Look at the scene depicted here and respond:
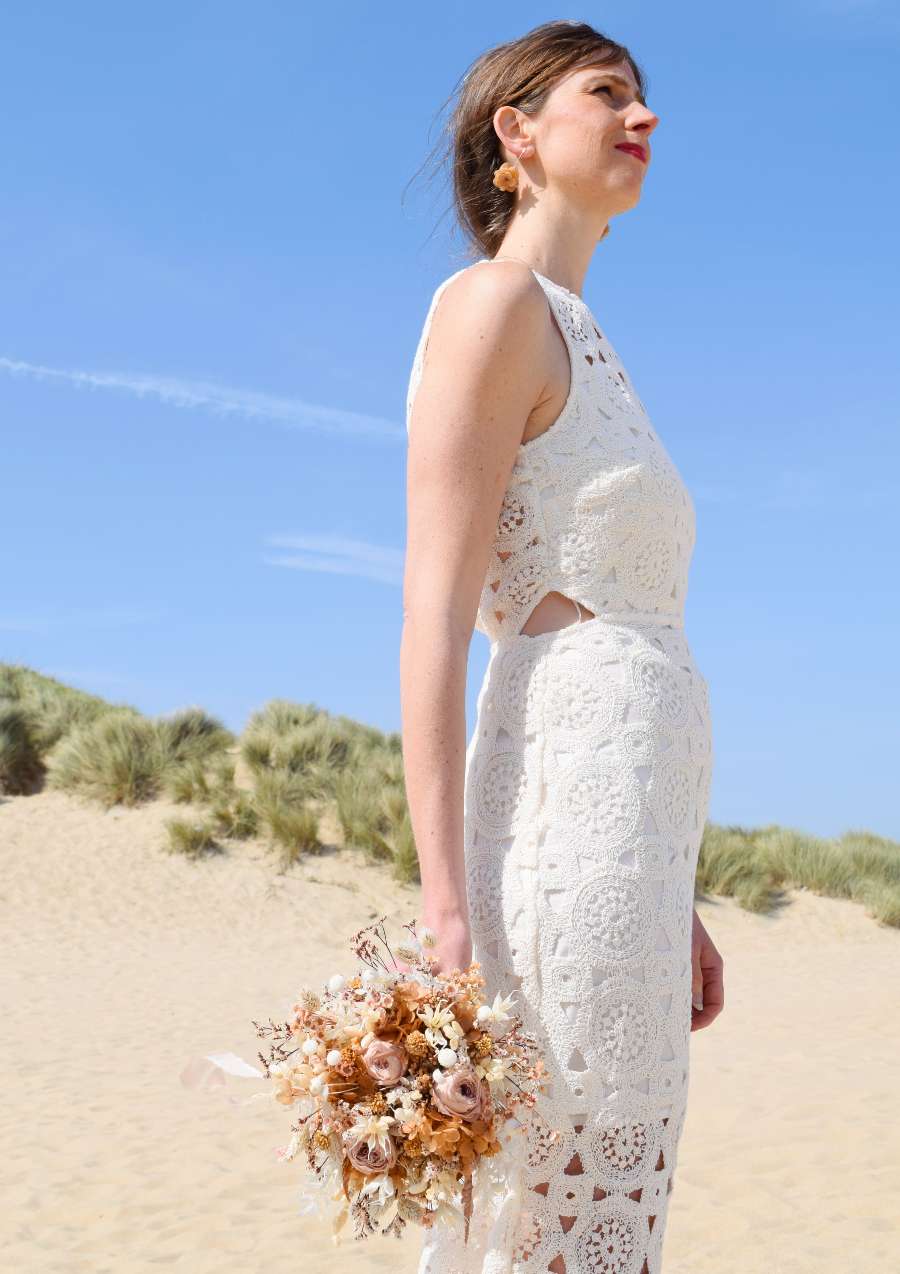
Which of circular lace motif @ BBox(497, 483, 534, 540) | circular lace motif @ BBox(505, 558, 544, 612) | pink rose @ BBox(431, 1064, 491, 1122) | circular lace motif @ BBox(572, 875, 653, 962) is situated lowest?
pink rose @ BBox(431, 1064, 491, 1122)

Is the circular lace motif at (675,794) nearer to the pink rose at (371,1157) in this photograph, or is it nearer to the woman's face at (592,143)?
the pink rose at (371,1157)

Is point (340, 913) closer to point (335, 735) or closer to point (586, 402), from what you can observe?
point (335, 735)

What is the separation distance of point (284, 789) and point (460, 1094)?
13704 millimetres

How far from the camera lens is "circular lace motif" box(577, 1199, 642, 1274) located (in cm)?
174

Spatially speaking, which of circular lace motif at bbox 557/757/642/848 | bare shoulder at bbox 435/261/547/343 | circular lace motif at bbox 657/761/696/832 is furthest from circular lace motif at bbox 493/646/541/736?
bare shoulder at bbox 435/261/547/343

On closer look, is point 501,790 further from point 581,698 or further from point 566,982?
point 566,982

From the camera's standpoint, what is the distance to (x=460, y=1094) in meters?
1.45

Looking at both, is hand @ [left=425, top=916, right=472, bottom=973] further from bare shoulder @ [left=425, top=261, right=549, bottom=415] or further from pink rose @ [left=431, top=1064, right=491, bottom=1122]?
bare shoulder @ [left=425, top=261, right=549, bottom=415]

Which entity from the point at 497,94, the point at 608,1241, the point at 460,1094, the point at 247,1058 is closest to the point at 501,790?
the point at 460,1094

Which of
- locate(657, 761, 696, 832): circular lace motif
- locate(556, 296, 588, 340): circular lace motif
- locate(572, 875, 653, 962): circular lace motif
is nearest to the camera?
locate(572, 875, 653, 962): circular lace motif

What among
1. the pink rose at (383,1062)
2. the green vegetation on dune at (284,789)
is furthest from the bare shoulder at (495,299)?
the green vegetation on dune at (284,789)

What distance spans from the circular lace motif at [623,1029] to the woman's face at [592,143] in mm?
1385

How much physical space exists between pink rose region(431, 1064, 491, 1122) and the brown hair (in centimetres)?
165

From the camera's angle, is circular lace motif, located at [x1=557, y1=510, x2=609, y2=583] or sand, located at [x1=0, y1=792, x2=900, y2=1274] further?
sand, located at [x1=0, y1=792, x2=900, y2=1274]
